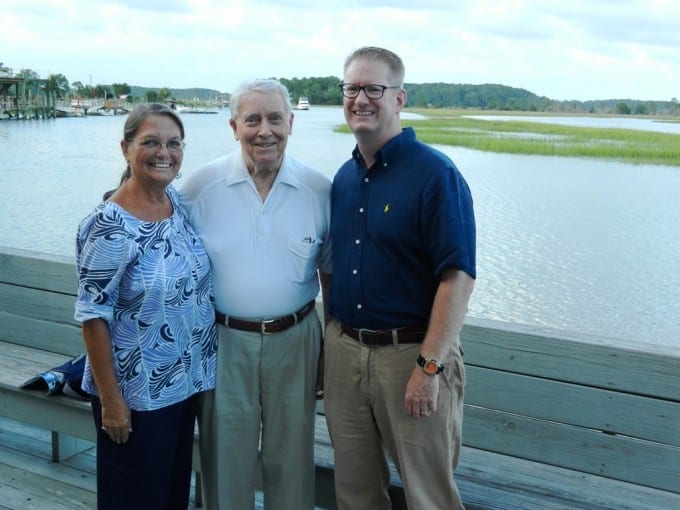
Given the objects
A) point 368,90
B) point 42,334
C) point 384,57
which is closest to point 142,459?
point 368,90

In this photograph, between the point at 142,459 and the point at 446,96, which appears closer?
the point at 142,459

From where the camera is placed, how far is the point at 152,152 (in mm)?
2119

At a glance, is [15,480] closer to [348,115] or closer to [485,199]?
[348,115]

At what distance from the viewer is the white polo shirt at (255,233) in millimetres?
2277

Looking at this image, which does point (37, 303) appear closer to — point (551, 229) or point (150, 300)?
point (150, 300)

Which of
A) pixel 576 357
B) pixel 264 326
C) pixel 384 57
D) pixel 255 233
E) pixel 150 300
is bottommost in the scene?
pixel 576 357

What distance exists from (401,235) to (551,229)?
8.41 m

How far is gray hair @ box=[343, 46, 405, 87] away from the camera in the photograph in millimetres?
2104

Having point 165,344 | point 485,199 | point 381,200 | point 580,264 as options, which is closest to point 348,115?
point 381,200

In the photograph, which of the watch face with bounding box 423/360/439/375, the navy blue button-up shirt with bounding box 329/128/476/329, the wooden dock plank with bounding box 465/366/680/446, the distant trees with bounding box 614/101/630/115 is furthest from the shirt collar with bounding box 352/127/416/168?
the distant trees with bounding box 614/101/630/115

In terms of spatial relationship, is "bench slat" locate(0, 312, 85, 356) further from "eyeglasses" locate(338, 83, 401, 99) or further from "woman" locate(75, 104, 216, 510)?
"eyeglasses" locate(338, 83, 401, 99)

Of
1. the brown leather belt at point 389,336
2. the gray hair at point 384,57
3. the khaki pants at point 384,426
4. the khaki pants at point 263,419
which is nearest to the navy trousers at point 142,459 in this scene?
the khaki pants at point 263,419

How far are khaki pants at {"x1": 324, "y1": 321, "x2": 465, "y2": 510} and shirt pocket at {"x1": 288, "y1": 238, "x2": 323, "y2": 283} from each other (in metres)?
0.18

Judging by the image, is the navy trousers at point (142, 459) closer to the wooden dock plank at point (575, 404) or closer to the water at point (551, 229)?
the wooden dock plank at point (575, 404)
